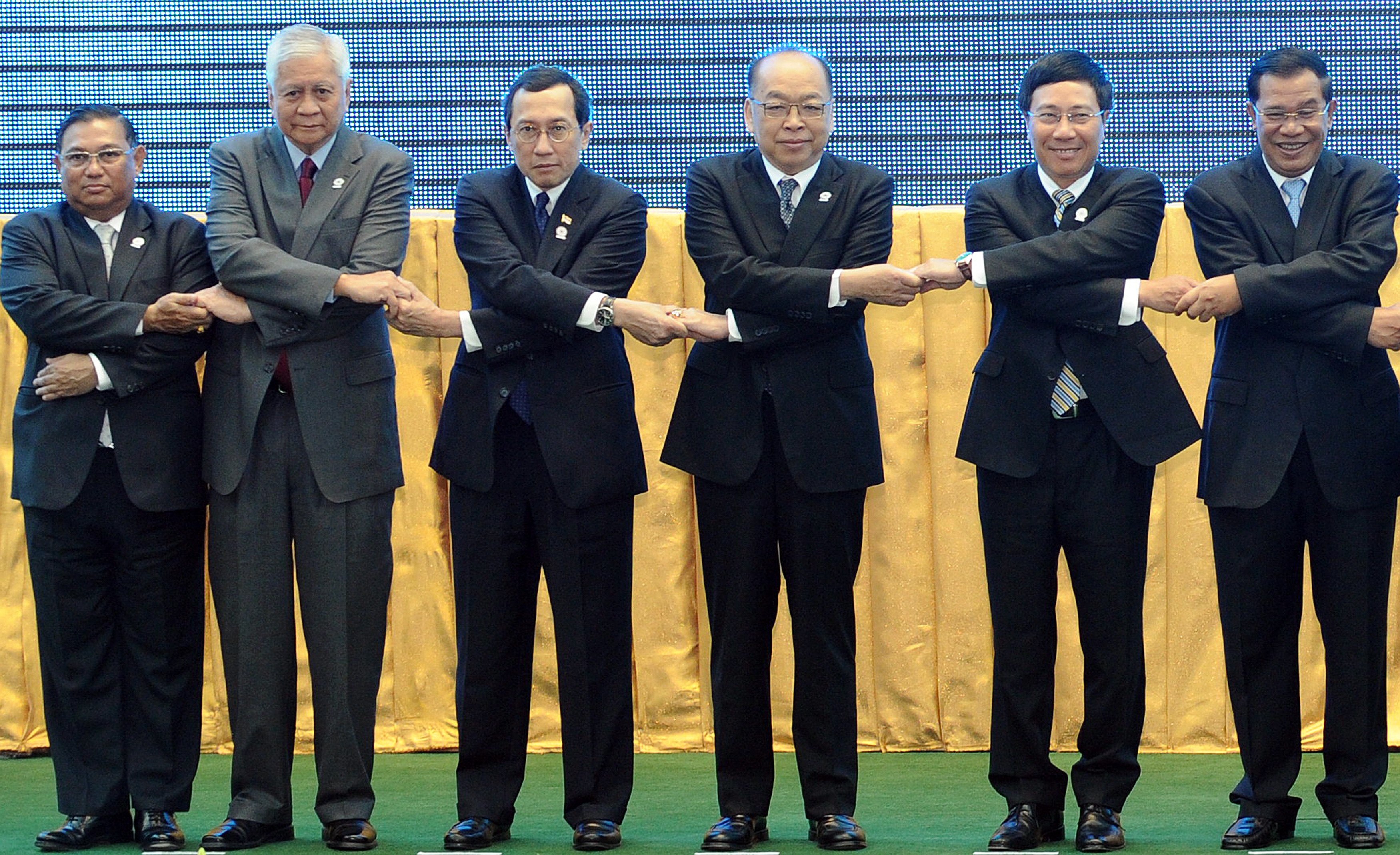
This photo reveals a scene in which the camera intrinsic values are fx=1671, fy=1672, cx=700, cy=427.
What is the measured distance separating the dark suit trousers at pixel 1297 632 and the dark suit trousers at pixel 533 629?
132cm

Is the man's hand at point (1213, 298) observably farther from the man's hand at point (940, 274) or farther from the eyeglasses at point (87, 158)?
the eyeglasses at point (87, 158)

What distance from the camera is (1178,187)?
5992 mm

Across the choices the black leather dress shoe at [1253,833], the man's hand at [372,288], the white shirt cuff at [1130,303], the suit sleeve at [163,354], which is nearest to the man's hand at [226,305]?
the suit sleeve at [163,354]

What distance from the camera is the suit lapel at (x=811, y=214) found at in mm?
3613

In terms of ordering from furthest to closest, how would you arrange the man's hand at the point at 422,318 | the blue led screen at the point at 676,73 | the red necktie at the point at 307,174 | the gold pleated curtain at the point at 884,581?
1. the blue led screen at the point at 676,73
2. the gold pleated curtain at the point at 884,581
3. the red necktie at the point at 307,174
4. the man's hand at the point at 422,318

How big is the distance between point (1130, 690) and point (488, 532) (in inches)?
55.7

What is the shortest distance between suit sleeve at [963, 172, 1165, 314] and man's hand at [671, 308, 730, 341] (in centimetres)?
57

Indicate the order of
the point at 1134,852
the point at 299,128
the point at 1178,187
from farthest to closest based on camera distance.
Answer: the point at 1178,187, the point at 299,128, the point at 1134,852

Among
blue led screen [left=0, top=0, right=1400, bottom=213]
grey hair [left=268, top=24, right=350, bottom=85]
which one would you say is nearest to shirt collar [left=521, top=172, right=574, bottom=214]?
grey hair [left=268, top=24, right=350, bottom=85]

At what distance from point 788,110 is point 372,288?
3.21 feet

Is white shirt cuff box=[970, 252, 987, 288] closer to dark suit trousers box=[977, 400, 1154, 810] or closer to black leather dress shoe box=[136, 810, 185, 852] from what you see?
dark suit trousers box=[977, 400, 1154, 810]

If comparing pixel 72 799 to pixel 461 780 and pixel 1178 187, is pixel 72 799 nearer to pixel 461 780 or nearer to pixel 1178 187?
pixel 461 780

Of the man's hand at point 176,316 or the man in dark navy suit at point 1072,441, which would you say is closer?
the man in dark navy suit at point 1072,441

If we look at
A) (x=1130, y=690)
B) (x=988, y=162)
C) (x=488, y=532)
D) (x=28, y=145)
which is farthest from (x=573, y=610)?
(x=28, y=145)
